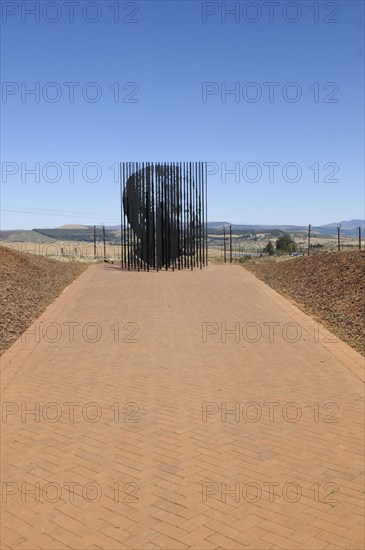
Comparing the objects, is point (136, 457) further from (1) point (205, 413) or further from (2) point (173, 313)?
(2) point (173, 313)

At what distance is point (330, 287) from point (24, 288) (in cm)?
827

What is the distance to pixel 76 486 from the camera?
440cm

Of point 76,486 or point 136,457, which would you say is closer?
point 76,486

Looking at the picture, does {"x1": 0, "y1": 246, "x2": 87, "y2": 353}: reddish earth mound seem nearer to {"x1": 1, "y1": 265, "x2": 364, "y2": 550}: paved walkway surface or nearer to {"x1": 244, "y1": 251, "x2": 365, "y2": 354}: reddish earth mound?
{"x1": 1, "y1": 265, "x2": 364, "y2": 550}: paved walkway surface

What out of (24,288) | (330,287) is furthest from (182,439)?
(24,288)

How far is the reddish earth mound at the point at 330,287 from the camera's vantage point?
10.8 m

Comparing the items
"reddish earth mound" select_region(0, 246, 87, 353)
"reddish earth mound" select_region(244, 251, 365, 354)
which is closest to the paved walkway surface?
"reddish earth mound" select_region(0, 246, 87, 353)

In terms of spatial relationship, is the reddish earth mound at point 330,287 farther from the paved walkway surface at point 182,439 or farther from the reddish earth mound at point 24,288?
the reddish earth mound at point 24,288

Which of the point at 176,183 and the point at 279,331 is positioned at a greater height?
the point at 176,183

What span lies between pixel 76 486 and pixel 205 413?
6.54 ft

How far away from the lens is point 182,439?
5.32 m

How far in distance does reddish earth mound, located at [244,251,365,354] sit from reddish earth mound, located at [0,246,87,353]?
20.0 feet

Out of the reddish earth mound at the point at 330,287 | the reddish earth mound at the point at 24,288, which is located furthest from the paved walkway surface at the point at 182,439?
the reddish earth mound at the point at 330,287

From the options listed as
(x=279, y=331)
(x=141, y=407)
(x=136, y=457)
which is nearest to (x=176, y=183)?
(x=279, y=331)
